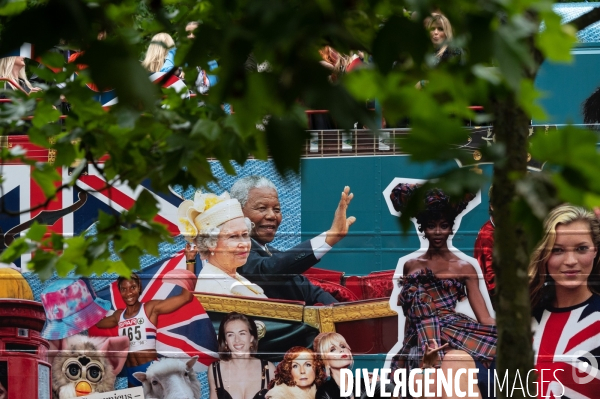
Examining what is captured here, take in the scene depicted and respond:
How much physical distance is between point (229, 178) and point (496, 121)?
4629 millimetres

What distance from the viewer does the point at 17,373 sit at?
6.71 m

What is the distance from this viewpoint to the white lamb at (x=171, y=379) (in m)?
6.60

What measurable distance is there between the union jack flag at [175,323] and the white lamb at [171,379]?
0.25ft

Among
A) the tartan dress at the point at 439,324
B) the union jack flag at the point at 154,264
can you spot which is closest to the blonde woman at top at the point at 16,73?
the union jack flag at the point at 154,264

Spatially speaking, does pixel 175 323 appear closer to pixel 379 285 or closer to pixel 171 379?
pixel 171 379

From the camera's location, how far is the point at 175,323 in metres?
6.62

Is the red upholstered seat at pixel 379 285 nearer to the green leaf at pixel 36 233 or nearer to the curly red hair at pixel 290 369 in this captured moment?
the curly red hair at pixel 290 369

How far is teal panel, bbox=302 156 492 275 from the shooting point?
255 inches

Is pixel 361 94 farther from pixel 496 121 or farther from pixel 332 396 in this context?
pixel 332 396

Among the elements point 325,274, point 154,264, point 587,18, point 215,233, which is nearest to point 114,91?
point 587,18

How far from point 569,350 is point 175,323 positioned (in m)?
2.94

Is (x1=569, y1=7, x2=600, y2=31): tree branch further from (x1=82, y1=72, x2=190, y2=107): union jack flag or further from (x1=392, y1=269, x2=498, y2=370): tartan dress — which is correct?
(x1=392, y1=269, x2=498, y2=370): tartan dress

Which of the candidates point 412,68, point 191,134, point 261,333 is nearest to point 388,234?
point 261,333

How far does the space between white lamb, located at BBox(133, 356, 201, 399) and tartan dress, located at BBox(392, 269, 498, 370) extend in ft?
5.11
